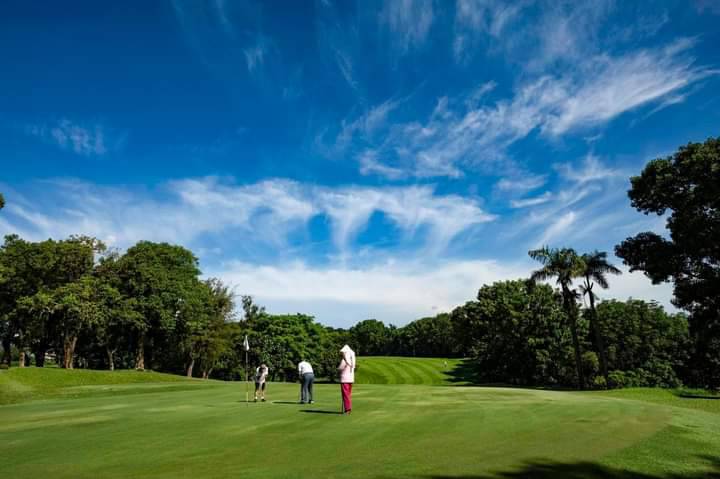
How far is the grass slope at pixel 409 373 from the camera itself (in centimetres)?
8300

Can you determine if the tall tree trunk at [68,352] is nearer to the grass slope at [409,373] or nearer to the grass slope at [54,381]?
the grass slope at [54,381]

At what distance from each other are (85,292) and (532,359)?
57762 millimetres

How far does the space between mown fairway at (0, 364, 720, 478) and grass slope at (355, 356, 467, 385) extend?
2714 inches

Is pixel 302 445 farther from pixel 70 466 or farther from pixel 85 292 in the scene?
pixel 85 292

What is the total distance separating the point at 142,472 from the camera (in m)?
7.83

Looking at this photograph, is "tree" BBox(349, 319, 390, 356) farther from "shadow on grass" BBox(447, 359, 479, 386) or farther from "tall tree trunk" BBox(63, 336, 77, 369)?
"tall tree trunk" BBox(63, 336, 77, 369)

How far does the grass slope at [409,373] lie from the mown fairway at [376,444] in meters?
68.9

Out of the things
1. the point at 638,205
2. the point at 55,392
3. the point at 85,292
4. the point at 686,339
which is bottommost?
the point at 55,392

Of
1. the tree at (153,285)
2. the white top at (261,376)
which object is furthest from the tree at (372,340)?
the white top at (261,376)

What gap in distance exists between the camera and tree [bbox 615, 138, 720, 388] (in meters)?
29.6

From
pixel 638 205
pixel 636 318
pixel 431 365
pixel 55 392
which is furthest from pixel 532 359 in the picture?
pixel 55 392

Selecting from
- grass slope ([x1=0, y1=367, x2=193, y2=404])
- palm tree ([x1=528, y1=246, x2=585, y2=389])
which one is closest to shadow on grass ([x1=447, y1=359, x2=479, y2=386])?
palm tree ([x1=528, y1=246, x2=585, y2=389])

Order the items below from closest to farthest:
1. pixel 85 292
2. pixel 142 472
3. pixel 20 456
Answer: pixel 142 472
pixel 20 456
pixel 85 292

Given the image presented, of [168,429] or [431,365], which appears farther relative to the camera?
[431,365]
